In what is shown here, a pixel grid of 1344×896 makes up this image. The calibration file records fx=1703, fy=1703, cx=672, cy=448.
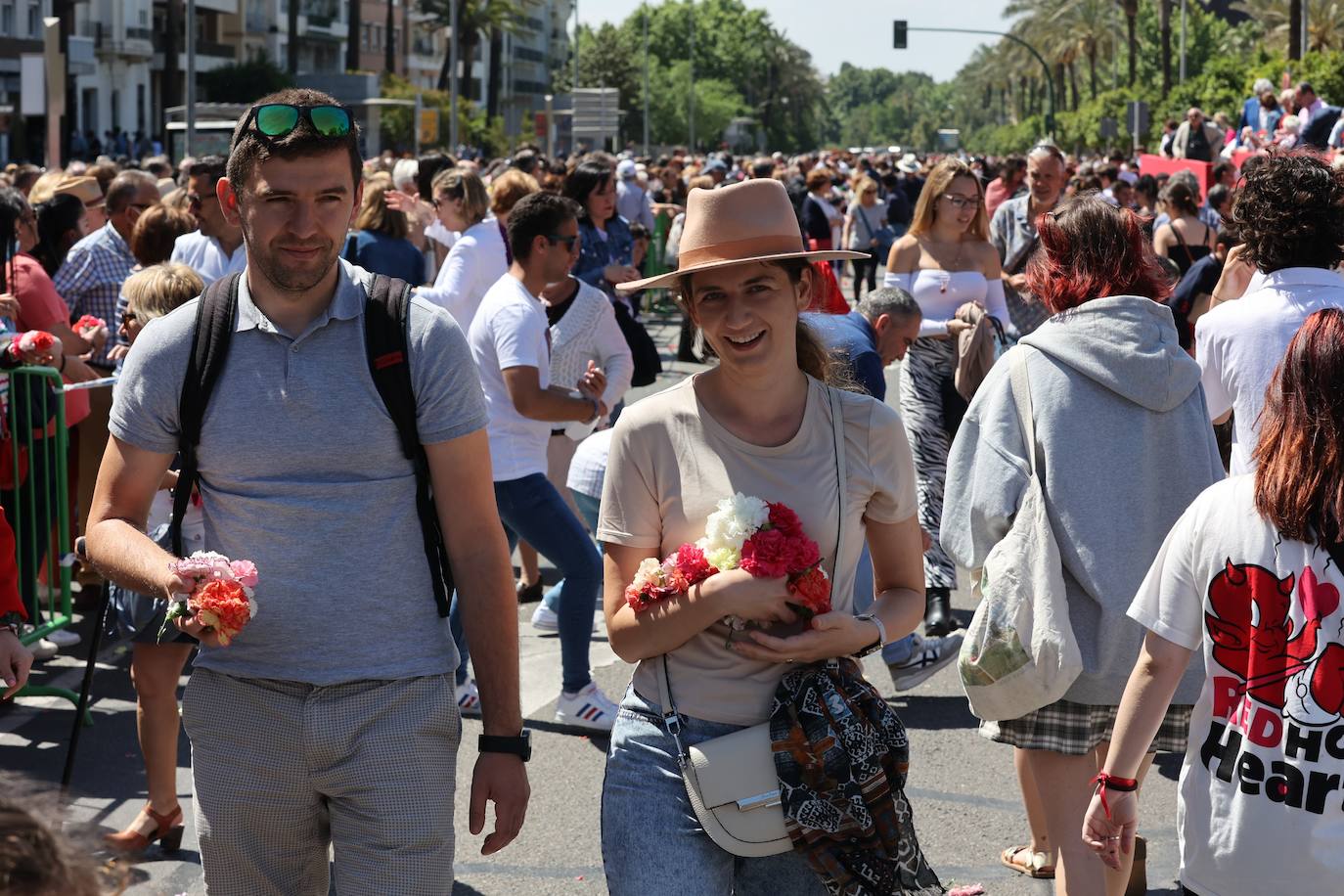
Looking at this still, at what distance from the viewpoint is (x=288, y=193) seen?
3.07 metres

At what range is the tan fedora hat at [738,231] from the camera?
3.29 metres

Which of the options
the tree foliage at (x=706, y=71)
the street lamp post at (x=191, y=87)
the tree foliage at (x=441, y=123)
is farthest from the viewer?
the tree foliage at (x=706, y=71)

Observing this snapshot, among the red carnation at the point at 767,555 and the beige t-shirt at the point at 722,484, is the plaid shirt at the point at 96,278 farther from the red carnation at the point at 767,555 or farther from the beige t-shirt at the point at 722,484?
the red carnation at the point at 767,555

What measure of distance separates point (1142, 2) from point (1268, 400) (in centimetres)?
8846

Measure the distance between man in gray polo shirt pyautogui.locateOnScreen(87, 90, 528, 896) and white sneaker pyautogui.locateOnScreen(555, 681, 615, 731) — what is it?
3.38 meters

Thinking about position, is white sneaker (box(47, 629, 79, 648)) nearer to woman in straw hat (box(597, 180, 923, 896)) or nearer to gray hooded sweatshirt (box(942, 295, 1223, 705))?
gray hooded sweatshirt (box(942, 295, 1223, 705))

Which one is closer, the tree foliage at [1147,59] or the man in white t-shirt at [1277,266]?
the man in white t-shirt at [1277,266]

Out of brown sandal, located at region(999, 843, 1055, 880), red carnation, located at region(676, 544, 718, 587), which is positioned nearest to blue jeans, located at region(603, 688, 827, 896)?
red carnation, located at region(676, 544, 718, 587)

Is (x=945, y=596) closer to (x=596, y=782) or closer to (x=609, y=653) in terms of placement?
(x=609, y=653)

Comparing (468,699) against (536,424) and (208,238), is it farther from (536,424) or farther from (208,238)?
(208,238)

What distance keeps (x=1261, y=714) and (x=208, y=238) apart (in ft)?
20.4

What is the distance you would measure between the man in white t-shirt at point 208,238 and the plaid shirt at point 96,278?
1263 mm

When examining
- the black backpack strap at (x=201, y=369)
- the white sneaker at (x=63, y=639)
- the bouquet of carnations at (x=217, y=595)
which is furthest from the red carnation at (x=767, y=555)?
the white sneaker at (x=63, y=639)

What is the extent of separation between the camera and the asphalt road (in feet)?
17.1
